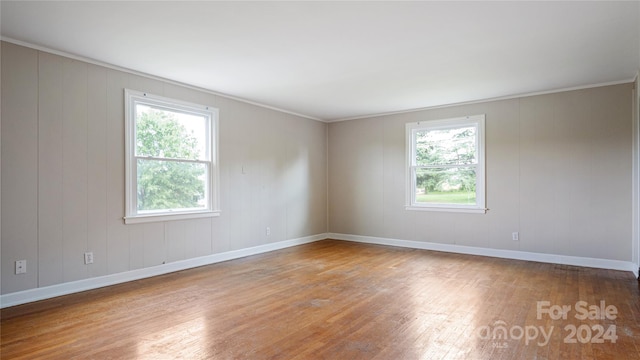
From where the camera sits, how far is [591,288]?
3.87m

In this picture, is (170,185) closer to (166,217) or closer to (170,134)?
(166,217)

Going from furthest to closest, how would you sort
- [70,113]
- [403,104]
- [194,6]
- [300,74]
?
[403,104]
[300,74]
[70,113]
[194,6]

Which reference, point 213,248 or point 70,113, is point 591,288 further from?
point 70,113

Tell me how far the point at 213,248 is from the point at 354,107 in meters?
3.35

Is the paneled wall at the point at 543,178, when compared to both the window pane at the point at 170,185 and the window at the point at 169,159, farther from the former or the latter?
the window pane at the point at 170,185

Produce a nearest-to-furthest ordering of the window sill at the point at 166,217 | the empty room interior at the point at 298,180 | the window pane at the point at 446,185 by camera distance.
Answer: the empty room interior at the point at 298,180
the window sill at the point at 166,217
the window pane at the point at 446,185

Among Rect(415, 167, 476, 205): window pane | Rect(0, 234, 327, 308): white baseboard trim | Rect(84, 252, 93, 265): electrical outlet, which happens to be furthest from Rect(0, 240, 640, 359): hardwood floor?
Rect(415, 167, 476, 205): window pane

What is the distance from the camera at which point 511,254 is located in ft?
17.9

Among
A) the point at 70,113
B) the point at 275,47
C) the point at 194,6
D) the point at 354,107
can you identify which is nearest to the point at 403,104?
the point at 354,107

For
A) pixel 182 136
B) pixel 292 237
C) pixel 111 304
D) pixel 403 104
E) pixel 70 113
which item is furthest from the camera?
pixel 292 237

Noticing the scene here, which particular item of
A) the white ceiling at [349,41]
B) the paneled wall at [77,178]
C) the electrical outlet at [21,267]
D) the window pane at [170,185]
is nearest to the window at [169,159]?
the window pane at [170,185]

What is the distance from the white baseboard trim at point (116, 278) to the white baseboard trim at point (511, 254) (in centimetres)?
210

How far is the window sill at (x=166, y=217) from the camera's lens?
4.23m

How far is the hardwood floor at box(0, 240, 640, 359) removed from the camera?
8.02ft
